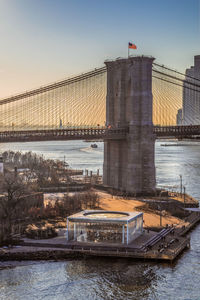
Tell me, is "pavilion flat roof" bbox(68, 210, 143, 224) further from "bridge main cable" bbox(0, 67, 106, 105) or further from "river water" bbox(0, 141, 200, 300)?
"bridge main cable" bbox(0, 67, 106, 105)

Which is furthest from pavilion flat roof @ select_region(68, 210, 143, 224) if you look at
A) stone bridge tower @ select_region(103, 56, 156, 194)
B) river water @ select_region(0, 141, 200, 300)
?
stone bridge tower @ select_region(103, 56, 156, 194)

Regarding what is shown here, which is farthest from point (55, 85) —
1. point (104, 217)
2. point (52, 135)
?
point (104, 217)

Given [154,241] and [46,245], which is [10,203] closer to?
[46,245]

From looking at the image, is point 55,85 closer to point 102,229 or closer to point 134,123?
point 134,123

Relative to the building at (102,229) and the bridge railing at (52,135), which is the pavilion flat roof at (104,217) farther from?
the bridge railing at (52,135)

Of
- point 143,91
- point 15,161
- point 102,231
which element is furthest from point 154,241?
point 15,161

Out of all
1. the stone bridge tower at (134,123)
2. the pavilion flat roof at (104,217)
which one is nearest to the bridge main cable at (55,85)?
the stone bridge tower at (134,123)
